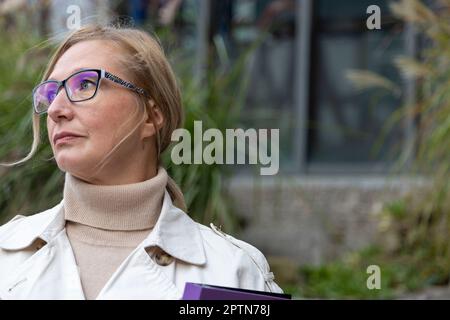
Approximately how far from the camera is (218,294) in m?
1.64

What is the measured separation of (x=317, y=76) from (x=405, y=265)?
223 centimetres

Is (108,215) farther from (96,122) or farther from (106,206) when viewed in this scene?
(96,122)

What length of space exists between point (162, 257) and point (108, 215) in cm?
14

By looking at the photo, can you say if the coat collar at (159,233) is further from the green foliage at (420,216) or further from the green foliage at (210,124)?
the green foliage at (420,216)

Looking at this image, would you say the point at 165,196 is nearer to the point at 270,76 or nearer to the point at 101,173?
the point at 101,173

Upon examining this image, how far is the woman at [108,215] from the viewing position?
5.90 ft

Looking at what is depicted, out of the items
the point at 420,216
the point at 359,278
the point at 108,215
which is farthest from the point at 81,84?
the point at 420,216

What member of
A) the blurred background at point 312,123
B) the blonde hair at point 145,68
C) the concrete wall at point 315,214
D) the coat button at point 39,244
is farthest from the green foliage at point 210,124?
the coat button at point 39,244

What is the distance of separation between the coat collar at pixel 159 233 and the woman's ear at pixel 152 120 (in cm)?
15

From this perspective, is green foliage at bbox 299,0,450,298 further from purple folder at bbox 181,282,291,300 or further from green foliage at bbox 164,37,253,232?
purple folder at bbox 181,282,291,300

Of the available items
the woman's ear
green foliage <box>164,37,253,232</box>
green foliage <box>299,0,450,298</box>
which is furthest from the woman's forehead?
green foliage <box>299,0,450,298</box>

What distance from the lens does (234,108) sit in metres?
5.57
